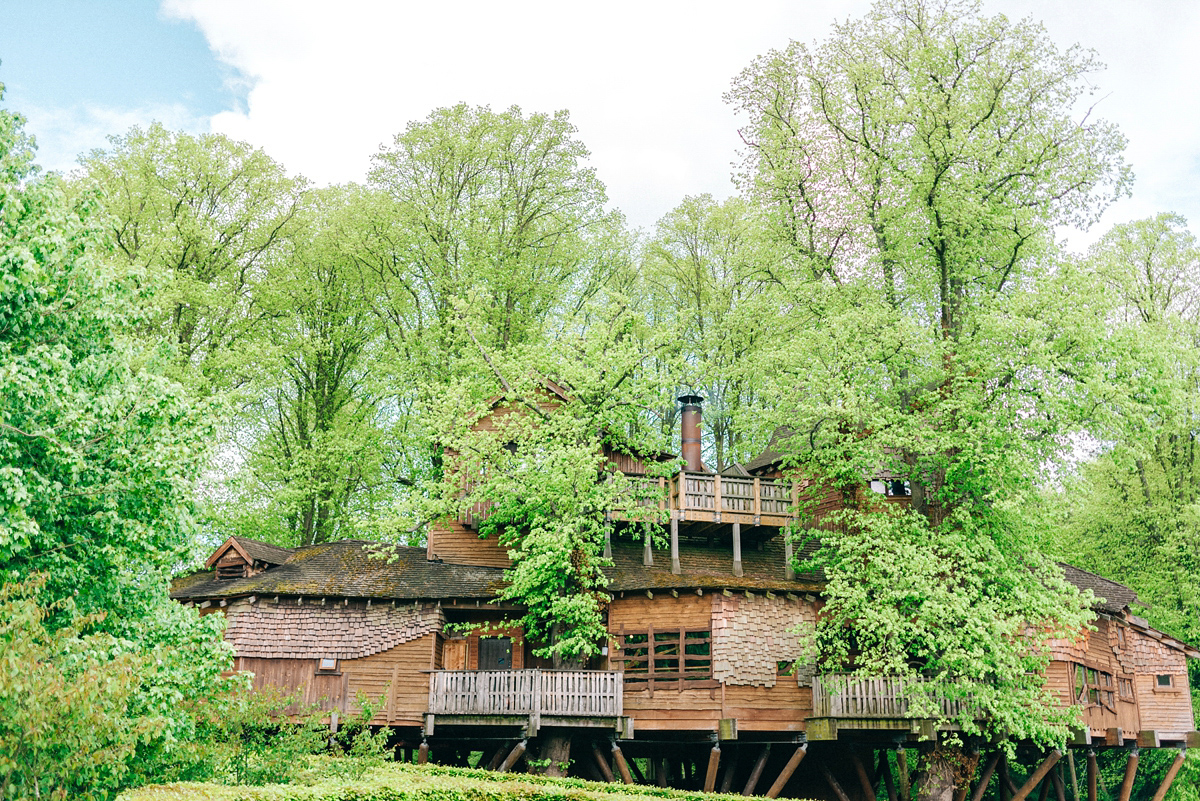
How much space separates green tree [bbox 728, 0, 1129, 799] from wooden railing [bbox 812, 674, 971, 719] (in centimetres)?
41

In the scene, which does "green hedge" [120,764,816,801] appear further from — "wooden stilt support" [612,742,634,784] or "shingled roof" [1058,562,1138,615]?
"shingled roof" [1058,562,1138,615]

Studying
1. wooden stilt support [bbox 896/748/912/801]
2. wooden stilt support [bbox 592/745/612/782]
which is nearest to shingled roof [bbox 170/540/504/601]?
wooden stilt support [bbox 592/745/612/782]

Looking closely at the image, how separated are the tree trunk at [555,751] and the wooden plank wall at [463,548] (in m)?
6.65

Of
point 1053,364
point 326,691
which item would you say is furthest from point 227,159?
point 1053,364

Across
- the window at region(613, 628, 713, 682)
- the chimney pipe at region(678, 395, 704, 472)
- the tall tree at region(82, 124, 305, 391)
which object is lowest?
the window at region(613, 628, 713, 682)

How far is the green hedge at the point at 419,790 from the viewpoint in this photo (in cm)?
1271

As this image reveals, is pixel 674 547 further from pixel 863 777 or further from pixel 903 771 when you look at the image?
pixel 903 771

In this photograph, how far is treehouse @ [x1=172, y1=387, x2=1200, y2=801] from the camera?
24094mm

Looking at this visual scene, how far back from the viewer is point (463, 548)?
98.3ft

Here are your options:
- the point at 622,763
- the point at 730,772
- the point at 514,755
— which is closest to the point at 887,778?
the point at 730,772

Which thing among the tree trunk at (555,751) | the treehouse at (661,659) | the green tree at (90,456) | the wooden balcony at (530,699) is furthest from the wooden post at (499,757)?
the green tree at (90,456)

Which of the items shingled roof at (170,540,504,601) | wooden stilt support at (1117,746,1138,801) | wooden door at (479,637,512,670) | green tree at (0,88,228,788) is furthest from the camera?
wooden stilt support at (1117,746,1138,801)

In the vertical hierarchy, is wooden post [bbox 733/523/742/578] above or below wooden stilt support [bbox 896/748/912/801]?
above

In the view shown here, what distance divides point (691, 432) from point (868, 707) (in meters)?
10.6
